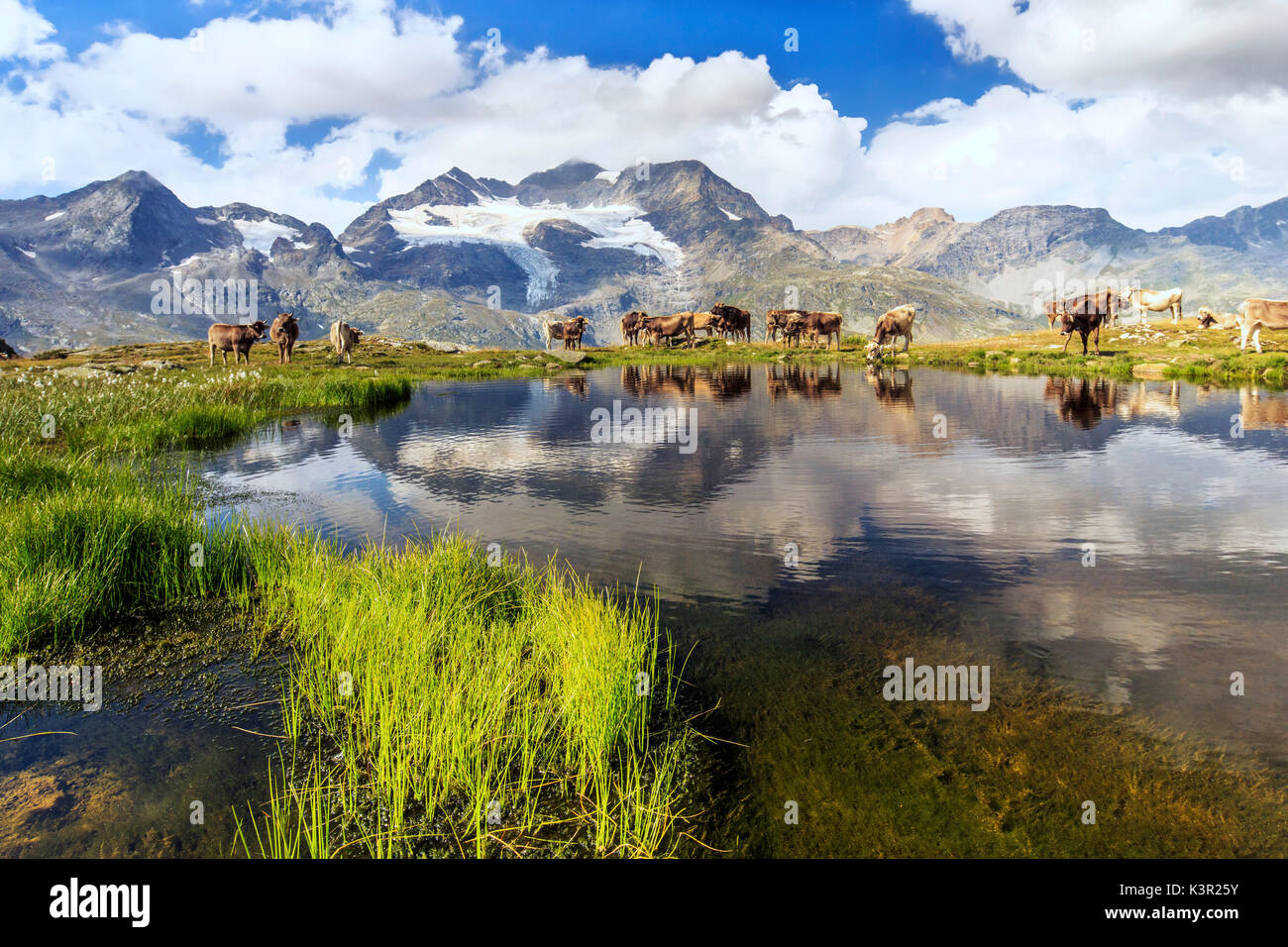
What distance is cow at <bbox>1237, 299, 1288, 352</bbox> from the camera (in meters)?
43.5

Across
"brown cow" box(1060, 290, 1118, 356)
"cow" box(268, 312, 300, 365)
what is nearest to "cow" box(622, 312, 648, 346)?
"cow" box(268, 312, 300, 365)

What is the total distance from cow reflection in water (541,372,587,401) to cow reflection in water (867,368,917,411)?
1695cm

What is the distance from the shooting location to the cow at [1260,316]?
43.5 m

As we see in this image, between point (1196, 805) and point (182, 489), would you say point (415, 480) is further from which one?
point (1196, 805)

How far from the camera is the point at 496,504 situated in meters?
15.7

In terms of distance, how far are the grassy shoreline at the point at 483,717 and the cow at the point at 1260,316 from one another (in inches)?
2092

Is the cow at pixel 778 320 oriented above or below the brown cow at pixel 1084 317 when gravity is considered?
above

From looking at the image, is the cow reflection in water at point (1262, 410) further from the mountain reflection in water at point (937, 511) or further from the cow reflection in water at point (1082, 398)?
the cow reflection in water at point (1082, 398)

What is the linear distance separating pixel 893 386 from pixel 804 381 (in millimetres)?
6778

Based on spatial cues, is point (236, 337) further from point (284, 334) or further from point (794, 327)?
point (794, 327)

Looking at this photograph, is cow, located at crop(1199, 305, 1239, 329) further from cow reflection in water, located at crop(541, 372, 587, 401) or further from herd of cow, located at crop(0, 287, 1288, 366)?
cow reflection in water, located at crop(541, 372, 587, 401)

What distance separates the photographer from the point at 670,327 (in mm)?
94938

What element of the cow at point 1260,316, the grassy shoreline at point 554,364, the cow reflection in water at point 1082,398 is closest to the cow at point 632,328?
the grassy shoreline at point 554,364
